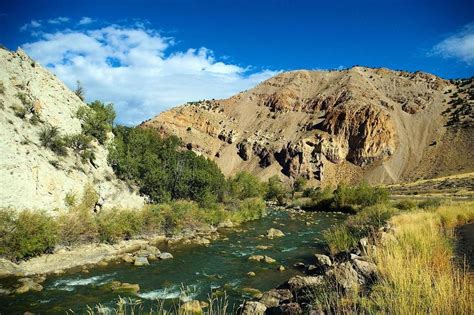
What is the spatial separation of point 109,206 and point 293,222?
812 inches

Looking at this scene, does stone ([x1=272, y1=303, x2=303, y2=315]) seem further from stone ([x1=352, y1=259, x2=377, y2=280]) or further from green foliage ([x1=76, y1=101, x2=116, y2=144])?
green foliage ([x1=76, y1=101, x2=116, y2=144])

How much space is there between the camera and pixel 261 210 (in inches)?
1892

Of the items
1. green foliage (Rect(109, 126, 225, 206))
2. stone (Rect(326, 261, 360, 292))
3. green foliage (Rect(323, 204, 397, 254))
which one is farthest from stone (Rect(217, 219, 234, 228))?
stone (Rect(326, 261, 360, 292))

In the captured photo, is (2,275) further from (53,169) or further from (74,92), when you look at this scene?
(74,92)

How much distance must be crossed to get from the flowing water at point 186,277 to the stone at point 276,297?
7.71 feet

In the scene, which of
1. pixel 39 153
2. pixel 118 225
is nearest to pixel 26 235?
pixel 118 225

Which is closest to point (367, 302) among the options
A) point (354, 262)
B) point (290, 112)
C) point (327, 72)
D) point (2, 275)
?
point (354, 262)

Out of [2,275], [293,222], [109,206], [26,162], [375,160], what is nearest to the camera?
[2,275]

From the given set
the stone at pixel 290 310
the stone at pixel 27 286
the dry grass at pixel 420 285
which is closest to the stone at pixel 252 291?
the stone at pixel 290 310

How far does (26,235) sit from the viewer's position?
842 inches

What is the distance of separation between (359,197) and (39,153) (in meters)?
43.4

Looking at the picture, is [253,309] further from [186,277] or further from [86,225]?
[86,225]

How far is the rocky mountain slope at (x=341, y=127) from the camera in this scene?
364 feet

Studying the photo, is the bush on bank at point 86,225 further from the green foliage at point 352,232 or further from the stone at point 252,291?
the green foliage at point 352,232
